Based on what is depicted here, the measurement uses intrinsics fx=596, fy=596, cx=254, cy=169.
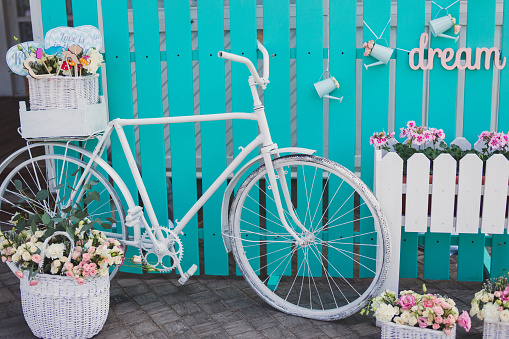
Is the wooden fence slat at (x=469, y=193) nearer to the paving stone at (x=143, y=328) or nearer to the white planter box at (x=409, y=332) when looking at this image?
the white planter box at (x=409, y=332)

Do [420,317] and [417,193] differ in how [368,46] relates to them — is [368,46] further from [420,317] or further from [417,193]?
[420,317]

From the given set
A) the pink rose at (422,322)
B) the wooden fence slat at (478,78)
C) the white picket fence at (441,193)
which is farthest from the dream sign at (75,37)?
the pink rose at (422,322)

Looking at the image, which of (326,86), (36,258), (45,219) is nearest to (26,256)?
(36,258)

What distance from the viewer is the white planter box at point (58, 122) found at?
3211 mm

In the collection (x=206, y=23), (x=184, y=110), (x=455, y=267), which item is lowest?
(x=455, y=267)

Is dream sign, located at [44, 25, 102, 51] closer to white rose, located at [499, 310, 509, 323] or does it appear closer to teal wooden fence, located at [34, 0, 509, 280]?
teal wooden fence, located at [34, 0, 509, 280]

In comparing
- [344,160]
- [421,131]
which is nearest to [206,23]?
[344,160]

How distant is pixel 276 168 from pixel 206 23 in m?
0.98

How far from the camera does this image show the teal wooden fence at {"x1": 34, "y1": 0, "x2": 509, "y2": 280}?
3307mm

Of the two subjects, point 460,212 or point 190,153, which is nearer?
point 460,212

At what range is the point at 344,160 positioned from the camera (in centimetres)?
350

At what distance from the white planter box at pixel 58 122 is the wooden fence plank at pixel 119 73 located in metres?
0.33

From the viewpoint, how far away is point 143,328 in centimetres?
314

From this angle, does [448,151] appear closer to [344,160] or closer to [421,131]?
[421,131]
